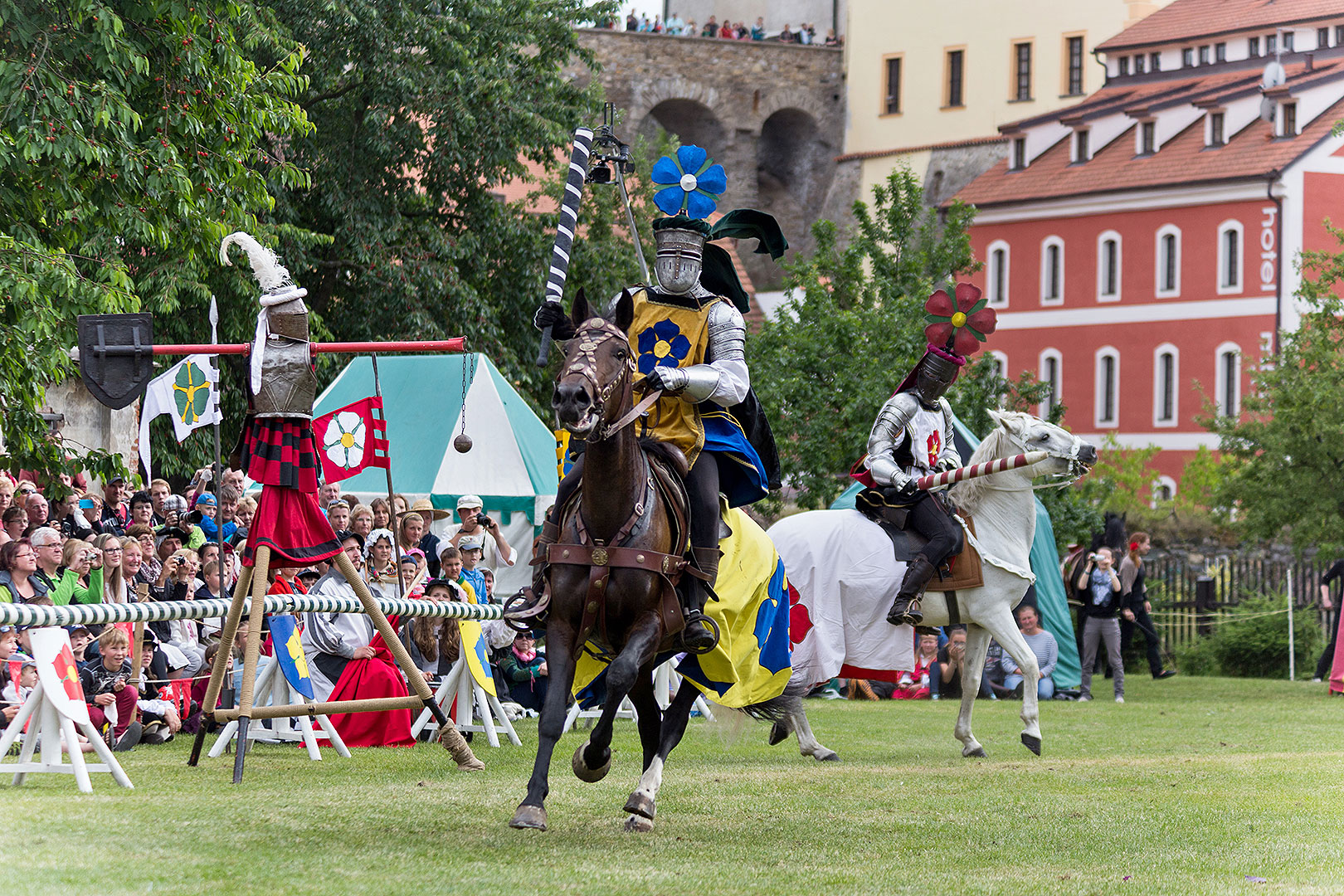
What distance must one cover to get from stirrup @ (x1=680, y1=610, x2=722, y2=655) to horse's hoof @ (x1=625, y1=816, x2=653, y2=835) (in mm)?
795

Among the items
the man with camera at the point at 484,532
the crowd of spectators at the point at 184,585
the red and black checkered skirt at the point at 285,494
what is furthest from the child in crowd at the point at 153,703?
the man with camera at the point at 484,532

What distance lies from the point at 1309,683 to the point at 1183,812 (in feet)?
56.4

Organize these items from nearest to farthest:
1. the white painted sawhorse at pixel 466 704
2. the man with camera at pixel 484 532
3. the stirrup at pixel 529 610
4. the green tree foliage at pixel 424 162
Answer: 1. the stirrup at pixel 529 610
2. the white painted sawhorse at pixel 466 704
3. the man with camera at pixel 484 532
4. the green tree foliage at pixel 424 162

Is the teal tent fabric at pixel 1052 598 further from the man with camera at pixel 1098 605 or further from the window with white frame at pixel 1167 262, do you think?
the window with white frame at pixel 1167 262

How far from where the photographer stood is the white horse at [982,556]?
13344mm

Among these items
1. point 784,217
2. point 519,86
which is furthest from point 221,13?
point 784,217

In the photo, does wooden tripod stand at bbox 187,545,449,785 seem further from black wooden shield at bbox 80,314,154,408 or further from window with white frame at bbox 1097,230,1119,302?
window with white frame at bbox 1097,230,1119,302

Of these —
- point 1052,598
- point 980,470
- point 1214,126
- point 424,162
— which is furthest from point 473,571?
point 1214,126

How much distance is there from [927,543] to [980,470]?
70 cm

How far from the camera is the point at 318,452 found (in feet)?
33.4

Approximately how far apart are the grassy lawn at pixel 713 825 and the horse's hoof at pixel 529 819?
8cm

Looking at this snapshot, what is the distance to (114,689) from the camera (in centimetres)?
→ 1166

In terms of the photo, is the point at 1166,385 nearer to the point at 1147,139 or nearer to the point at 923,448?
the point at 1147,139

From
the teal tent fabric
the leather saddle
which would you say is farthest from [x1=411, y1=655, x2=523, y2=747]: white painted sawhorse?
the teal tent fabric
